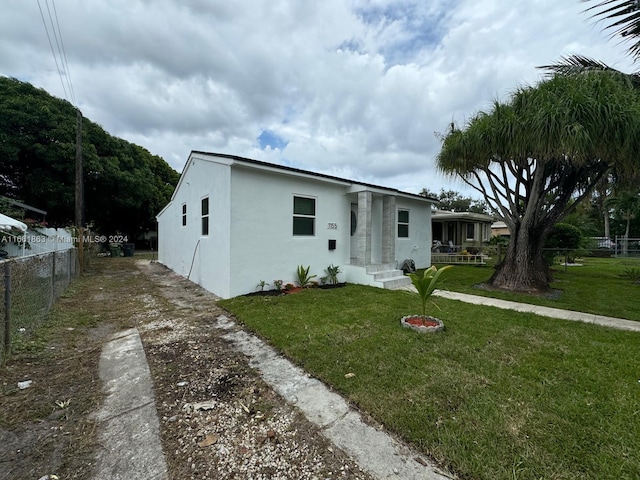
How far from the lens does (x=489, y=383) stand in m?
2.84

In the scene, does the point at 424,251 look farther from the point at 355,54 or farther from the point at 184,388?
the point at 184,388

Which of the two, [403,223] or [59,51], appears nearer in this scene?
[59,51]

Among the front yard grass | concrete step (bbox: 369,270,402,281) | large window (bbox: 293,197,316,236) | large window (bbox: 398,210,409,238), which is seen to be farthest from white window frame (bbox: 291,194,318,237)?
large window (bbox: 398,210,409,238)

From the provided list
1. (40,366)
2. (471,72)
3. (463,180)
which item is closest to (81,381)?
(40,366)

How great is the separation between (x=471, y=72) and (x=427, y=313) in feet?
27.3

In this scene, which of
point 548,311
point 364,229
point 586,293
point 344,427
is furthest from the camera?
point 364,229

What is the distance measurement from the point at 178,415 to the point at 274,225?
532 cm

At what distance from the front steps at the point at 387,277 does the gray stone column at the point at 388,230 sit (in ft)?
1.89

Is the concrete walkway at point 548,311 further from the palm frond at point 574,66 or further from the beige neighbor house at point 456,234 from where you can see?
the beige neighbor house at point 456,234

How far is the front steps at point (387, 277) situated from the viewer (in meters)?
8.05

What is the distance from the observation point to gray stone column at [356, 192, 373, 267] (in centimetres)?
849

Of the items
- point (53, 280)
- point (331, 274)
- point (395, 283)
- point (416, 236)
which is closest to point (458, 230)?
point (416, 236)

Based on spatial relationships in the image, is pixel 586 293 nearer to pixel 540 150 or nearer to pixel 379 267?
pixel 540 150

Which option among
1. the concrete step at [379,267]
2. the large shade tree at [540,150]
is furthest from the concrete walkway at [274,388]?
the large shade tree at [540,150]
